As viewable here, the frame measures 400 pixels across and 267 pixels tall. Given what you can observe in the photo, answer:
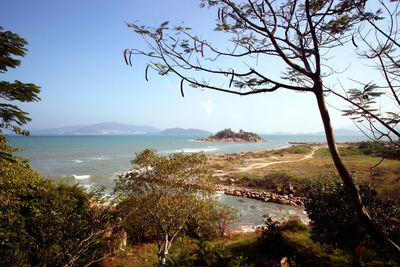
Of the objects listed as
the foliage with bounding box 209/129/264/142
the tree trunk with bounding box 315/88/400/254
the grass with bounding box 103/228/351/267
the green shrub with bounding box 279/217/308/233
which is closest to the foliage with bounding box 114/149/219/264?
the grass with bounding box 103/228/351/267

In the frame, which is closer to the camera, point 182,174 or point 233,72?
point 233,72

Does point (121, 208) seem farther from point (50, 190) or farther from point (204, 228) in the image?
point (204, 228)

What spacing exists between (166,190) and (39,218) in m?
3.10

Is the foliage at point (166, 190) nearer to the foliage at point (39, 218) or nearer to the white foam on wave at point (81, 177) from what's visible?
the foliage at point (39, 218)

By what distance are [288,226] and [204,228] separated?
3.58 m

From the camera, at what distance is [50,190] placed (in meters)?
6.00

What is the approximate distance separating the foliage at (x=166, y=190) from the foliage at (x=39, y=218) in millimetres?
1120

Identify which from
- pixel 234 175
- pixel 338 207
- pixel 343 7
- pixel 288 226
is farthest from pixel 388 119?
pixel 234 175

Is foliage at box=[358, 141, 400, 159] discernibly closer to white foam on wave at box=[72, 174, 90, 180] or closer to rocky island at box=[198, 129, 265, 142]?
white foam on wave at box=[72, 174, 90, 180]

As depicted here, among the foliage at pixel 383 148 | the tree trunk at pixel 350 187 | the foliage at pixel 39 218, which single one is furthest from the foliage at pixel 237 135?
the tree trunk at pixel 350 187

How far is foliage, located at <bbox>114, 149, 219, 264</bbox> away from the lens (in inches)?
231

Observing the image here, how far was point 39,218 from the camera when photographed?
403 centimetres

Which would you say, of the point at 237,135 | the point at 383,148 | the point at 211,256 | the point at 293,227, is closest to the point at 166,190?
the point at 211,256

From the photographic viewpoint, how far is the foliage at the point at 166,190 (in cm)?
587
